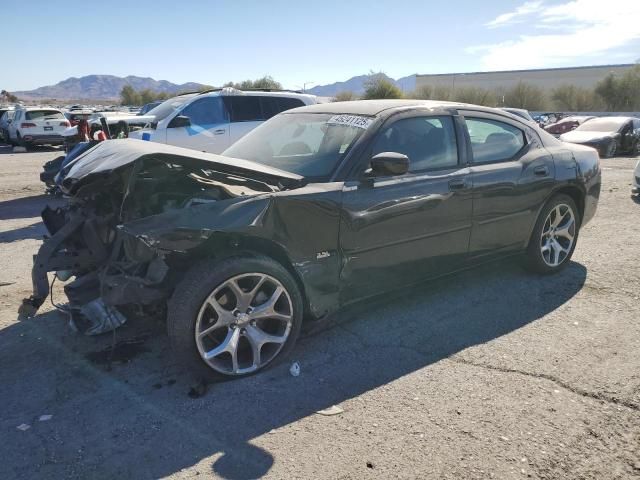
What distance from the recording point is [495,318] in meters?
4.06

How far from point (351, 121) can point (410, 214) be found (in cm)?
87

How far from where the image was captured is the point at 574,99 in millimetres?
52656

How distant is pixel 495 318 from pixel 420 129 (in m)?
1.65

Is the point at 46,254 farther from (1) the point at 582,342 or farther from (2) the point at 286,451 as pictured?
(1) the point at 582,342

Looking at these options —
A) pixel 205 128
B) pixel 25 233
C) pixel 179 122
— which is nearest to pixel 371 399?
pixel 25 233

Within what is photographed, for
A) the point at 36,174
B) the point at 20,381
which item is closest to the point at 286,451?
the point at 20,381

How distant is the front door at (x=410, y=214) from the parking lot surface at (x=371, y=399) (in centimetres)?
31

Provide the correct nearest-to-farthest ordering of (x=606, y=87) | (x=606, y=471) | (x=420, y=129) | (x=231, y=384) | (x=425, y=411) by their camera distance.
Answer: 1. (x=606, y=471)
2. (x=425, y=411)
3. (x=231, y=384)
4. (x=420, y=129)
5. (x=606, y=87)

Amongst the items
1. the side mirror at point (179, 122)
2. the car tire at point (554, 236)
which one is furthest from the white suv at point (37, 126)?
the car tire at point (554, 236)

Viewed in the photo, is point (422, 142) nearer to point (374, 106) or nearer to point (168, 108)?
point (374, 106)

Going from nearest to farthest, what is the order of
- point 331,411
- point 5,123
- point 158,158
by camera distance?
point 331,411 → point 158,158 → point 5,123

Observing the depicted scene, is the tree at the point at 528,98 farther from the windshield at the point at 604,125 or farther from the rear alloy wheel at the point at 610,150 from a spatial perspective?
the rear alloy wheel at the point at 610,150

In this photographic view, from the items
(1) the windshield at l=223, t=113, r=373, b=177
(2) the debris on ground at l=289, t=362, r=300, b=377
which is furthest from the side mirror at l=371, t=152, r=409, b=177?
(2) the debris on ground at l=289, t=362, r=300, b=377

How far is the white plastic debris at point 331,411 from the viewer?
9.37ft
